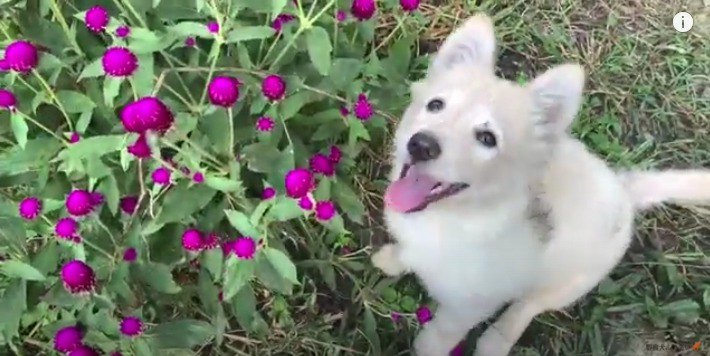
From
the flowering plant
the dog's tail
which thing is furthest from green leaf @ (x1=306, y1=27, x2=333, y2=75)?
the dog's tail

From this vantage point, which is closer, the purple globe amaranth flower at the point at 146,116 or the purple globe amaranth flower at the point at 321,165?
the purple globe amaranth flower at the point at 146,116

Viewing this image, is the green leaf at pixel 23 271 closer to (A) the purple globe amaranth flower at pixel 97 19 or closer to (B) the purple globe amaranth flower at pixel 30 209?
(B) the purple globe amaranth flower at pixel 30 209

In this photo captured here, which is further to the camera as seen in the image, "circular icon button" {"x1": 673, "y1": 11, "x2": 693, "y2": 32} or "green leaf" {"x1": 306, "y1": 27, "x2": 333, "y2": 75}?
"circular icon button" {"x1": 673, "y1": 11, "x2": 693, "y2": 32}

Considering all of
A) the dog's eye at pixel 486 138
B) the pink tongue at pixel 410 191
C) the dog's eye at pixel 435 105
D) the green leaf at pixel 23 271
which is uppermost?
the dog's eye at pixel 435 105

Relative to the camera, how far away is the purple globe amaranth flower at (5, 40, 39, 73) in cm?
104

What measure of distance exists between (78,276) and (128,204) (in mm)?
211

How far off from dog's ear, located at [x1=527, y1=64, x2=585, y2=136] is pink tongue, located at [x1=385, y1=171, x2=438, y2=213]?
0.17 metres

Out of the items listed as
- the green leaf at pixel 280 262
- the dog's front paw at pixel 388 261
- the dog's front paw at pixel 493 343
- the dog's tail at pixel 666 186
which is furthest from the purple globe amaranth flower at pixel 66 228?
the dog's tail at pixel 666 186

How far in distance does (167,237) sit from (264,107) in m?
0.24

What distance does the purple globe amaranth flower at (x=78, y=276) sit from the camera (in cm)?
103

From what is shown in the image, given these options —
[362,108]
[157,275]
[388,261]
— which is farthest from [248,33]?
[388,261]

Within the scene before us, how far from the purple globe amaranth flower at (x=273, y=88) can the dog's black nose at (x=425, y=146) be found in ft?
0.60

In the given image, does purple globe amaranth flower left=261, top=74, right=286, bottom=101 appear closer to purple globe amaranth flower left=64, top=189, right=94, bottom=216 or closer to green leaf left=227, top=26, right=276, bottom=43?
green leaf left=227, top=26, right=276, bottom=43

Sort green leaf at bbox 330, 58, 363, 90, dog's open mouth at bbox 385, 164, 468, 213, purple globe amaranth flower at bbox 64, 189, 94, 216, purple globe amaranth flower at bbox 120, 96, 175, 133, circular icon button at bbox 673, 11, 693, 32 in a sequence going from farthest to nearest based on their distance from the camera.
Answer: circular icon button at bbox 673, 11, 693, 32 → green leaf at bbox 330, 58, 363, 90 → dog's open mouth at bbox 385, 164, 468, 213 → purple globe amaranth flower at bbox 64, 189, 94, 216 → purple globe amaranth flower at bbox 120, 96, 175, 133
